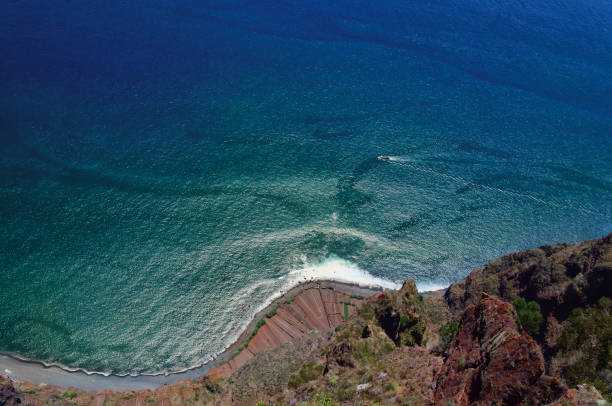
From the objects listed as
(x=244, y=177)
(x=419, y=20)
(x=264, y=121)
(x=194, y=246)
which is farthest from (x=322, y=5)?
(x=194, y=246)

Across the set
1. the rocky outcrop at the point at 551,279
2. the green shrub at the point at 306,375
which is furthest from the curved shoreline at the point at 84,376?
the rocky outcrop at the point at 551,279

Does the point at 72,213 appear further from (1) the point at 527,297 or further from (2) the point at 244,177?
(1) the point at 527,297

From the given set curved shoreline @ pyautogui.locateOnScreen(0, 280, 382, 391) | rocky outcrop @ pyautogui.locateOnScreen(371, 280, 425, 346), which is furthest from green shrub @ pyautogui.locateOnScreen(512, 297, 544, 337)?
curved shoreline @ pyautogui.locateOnScreen(0, 280, 382, 391)

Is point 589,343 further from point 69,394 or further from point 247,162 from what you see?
point 247,162

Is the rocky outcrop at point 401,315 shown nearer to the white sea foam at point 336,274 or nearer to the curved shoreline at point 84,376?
the white sea foam at point 336,274

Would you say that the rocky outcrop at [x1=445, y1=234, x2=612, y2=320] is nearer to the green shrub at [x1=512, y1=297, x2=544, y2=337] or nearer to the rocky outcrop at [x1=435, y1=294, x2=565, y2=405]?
the green shrub at [x1=512, y1=297, x2=544, y2=337]

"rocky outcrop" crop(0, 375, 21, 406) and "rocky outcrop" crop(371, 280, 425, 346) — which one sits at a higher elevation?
"rocky outcrop" crop(371, 280, 425, 346)
